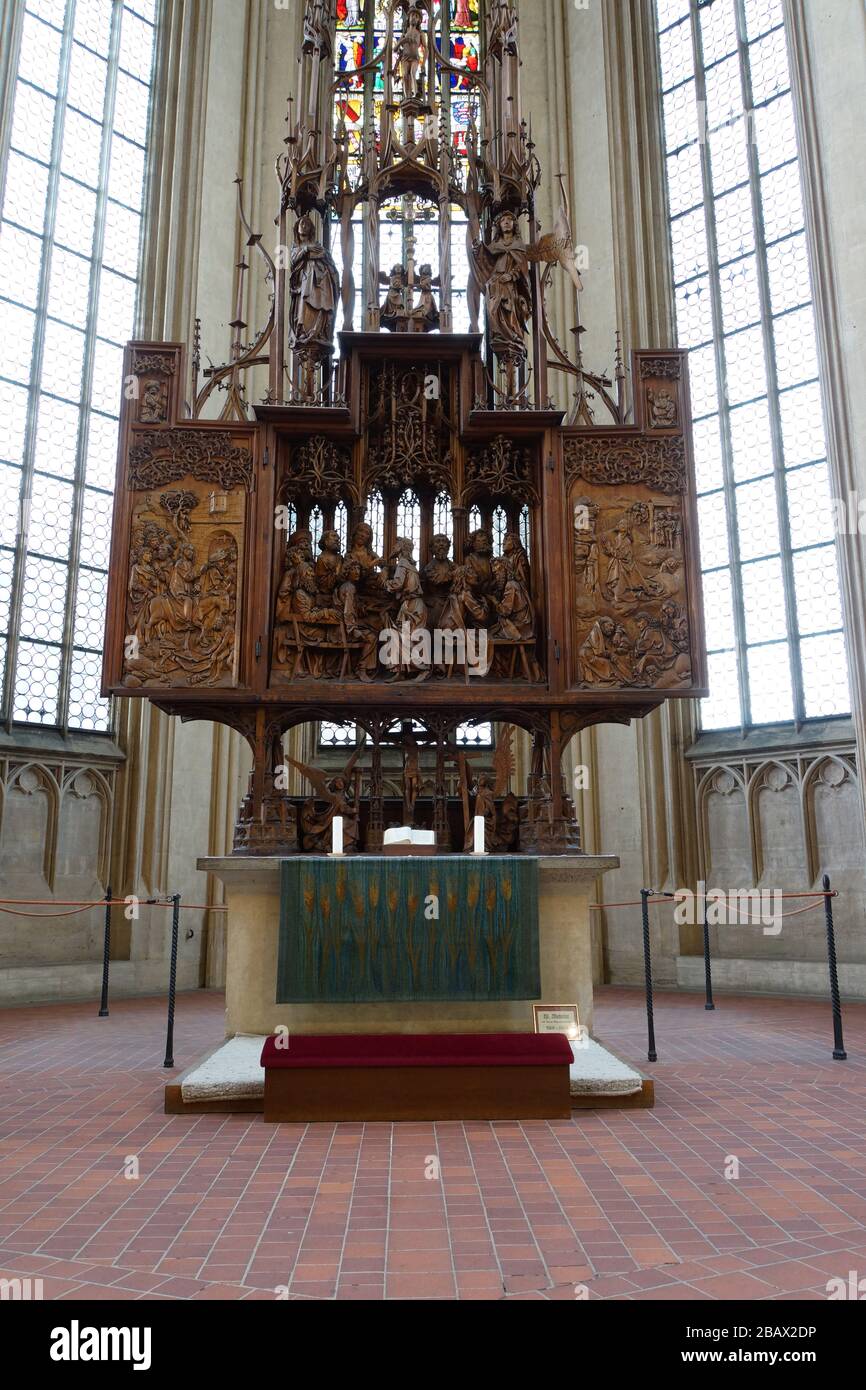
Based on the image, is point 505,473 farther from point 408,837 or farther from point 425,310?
point 408,837

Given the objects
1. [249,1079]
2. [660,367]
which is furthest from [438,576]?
[249,1079]

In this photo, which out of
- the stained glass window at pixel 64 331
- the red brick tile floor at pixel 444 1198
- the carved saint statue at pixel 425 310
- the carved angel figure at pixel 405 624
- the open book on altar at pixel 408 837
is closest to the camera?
the red brick tile floor at pixel 444 1198

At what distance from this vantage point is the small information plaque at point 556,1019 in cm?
675

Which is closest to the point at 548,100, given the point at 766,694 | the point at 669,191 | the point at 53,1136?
the point at 669,191

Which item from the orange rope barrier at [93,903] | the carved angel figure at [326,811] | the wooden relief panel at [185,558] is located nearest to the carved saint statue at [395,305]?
the wooden relief panel at [185,558]

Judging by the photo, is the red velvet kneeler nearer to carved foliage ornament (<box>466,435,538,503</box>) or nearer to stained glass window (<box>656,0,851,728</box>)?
carved foliage ornament (<box>466,435,538,503</box>)

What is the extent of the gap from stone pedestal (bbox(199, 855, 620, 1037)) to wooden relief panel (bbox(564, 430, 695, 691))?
147 cm

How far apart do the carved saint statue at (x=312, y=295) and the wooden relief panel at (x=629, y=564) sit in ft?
7.29

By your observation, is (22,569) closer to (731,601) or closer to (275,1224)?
(731,601)

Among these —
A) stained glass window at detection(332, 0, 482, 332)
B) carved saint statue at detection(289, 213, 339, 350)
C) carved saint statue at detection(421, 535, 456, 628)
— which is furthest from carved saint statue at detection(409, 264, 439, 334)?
stained glass window at detection(332, 0, 482, 332)

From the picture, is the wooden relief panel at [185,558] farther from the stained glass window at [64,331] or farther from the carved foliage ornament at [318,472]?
the stained glass window at [64,331]

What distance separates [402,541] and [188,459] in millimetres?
1728

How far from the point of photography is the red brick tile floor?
3436 millimetres

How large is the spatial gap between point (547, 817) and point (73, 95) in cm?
1301
